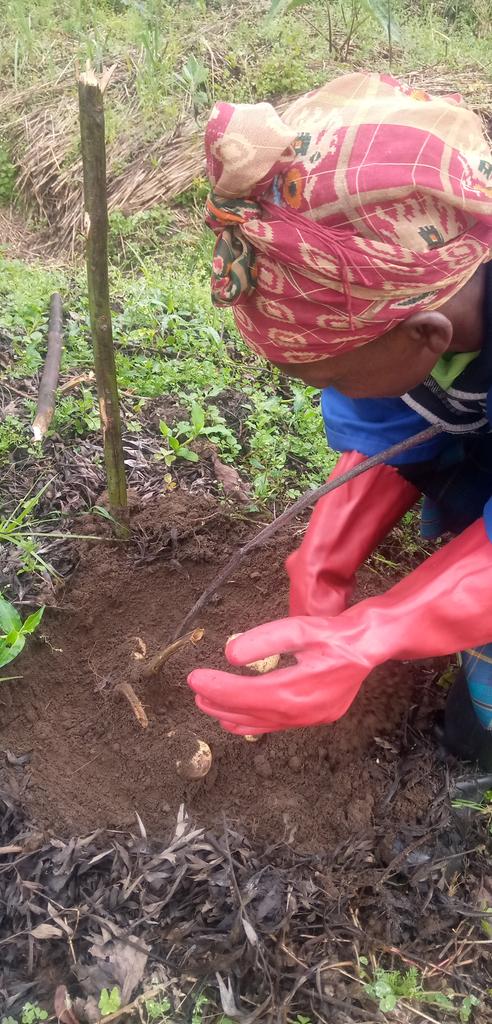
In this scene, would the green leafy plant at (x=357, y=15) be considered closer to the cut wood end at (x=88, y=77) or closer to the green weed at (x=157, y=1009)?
the cut wood end at (x=88, y=77)

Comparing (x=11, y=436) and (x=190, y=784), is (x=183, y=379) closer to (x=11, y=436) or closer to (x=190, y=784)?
(x=11, y=436)

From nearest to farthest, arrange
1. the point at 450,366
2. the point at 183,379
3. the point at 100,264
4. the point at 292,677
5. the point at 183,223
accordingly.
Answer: the point at 292,677, the point at 450,366, the point at 100,264, the point at 183,379, the point at 183,223

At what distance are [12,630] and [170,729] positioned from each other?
441 mm

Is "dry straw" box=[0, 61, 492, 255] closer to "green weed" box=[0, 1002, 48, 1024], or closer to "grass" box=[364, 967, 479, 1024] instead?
"green weed" box=[0, 1002, 48, 1024]

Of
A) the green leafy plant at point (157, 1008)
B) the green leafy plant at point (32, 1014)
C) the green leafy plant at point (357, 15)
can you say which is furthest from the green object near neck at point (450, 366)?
the green leafy plant at point (357, 15)

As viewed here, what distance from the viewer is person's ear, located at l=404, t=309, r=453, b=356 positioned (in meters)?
1.05

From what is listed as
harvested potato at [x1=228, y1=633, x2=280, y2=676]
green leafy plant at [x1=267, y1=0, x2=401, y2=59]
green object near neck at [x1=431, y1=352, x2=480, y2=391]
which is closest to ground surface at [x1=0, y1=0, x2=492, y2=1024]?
harvested potato at [x1=228, y1=633, x2=280, y2=676]

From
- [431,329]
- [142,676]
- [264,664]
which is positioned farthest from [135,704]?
[431,329]

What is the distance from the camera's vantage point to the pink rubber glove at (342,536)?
5.28 feet

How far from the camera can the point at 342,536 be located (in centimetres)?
165

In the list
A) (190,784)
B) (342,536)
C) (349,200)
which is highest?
(349,200)

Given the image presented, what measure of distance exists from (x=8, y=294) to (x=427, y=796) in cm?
244

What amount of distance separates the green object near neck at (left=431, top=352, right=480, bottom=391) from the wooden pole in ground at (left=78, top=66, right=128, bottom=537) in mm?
688

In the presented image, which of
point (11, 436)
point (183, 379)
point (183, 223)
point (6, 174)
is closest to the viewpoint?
point (11, 436)
